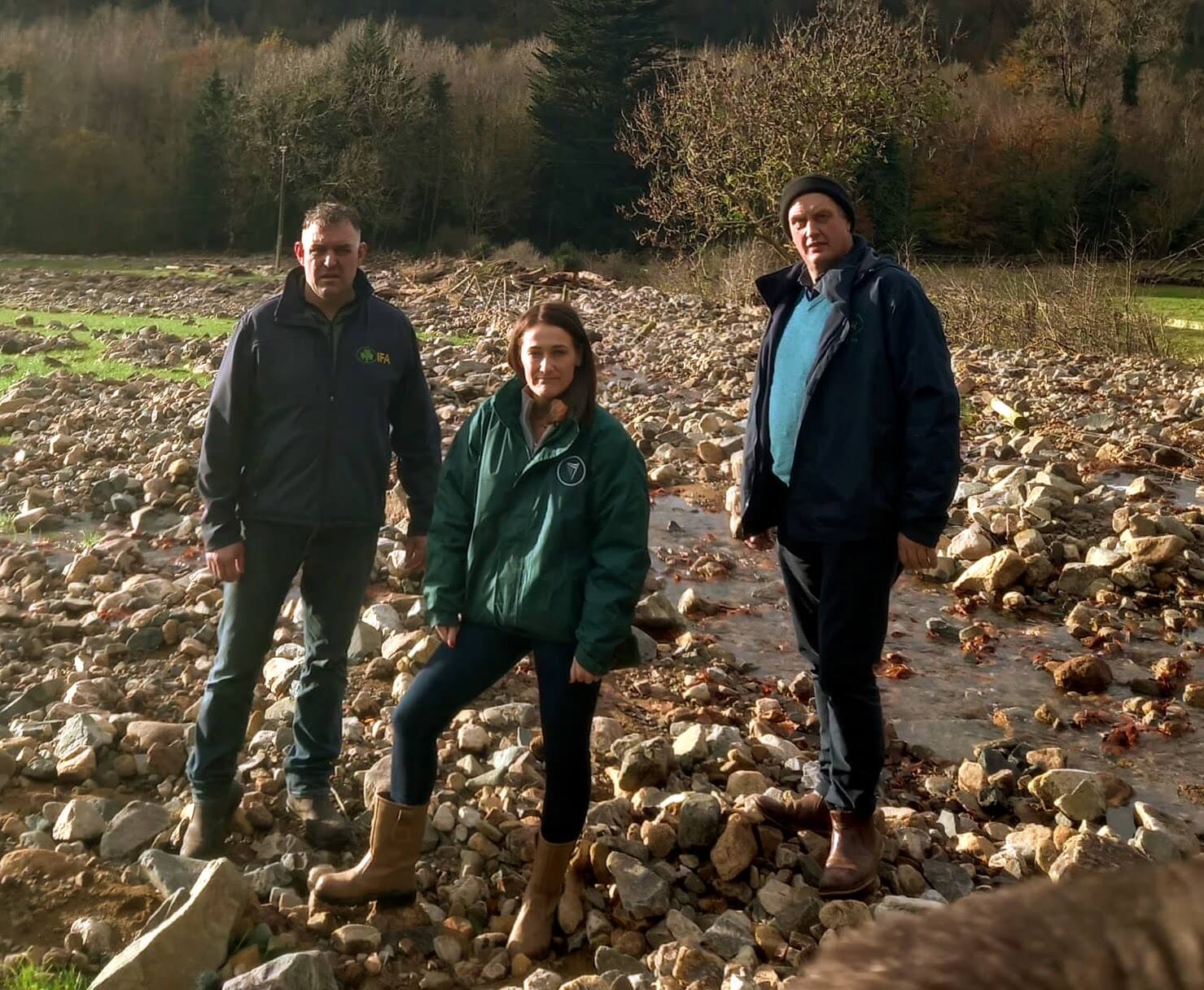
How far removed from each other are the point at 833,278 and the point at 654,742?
1.83 meters

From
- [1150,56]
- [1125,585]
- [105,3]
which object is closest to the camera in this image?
[1125,585]

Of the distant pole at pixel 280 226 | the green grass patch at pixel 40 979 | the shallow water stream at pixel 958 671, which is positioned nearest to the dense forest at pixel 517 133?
the distant pole at pixel 280 226

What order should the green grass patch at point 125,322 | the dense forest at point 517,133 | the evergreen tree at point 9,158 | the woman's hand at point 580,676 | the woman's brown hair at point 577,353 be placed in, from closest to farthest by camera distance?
1. the woman's hand at point 580,676
2. the woman's brown hair at point 577,353
3. the green grass patch at point 125,322
4. the dense forest at point 517,133
5. the evergreen tree at point 9,158

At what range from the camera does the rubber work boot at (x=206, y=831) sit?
136 inches

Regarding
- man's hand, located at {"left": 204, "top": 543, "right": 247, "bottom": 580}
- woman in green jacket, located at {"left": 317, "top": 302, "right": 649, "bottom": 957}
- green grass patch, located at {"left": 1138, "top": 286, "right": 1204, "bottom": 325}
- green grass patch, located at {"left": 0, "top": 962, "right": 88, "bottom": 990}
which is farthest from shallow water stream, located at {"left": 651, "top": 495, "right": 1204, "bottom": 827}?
green grass patch, located at {"left": 1138, "top": 286, "right": 1204, "bottom": 325}

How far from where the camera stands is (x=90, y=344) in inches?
669

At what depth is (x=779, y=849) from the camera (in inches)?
139

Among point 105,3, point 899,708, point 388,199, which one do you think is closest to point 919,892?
point 899,708

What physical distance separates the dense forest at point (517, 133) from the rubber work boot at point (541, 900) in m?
24.7

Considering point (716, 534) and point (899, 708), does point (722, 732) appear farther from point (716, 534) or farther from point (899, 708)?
point (716, 534)

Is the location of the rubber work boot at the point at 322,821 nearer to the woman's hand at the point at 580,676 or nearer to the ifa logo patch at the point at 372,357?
the woman's hand at the point at 580,676

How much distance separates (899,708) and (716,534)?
286cm

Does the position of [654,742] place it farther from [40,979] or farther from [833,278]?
[40,979]

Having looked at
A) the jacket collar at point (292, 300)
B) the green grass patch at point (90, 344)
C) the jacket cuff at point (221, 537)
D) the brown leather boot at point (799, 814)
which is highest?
the jacket collar at point (292, 300)
